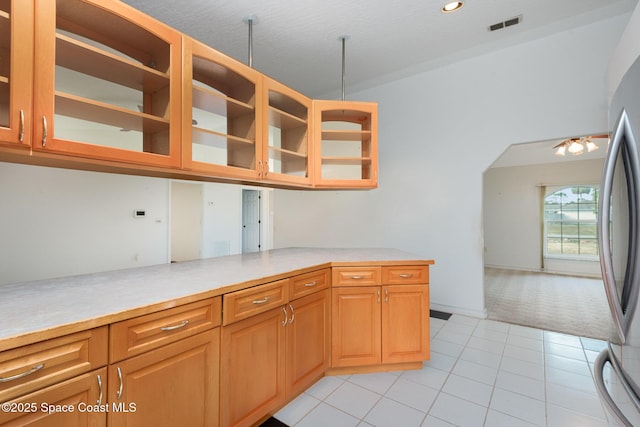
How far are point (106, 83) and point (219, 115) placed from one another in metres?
0.62

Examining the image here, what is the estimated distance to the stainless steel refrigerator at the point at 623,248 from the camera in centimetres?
85

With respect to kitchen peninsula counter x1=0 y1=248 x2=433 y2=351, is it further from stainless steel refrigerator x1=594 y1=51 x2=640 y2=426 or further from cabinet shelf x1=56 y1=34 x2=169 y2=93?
stainless steel refrigerator x1=594 y1=51 x2=640 y2=426

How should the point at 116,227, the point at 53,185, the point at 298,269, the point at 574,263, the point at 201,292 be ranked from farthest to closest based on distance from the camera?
1. the point at 574,263
2. the point at 116,227
3. the point at 53,185
4. the point at 298,269
5. the point at 201,292

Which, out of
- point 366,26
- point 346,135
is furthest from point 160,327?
point 366,26

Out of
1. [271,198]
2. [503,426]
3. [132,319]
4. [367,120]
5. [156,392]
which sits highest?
[367,120]

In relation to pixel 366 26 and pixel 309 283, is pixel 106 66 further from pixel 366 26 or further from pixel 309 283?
pixel 366 26

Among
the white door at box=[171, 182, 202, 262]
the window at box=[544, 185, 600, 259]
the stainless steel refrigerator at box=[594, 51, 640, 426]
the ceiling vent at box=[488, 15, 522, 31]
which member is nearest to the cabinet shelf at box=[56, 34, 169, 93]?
the stainless steel refrigerator at box=[594, 51, 640, 426]

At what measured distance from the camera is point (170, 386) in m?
1.14

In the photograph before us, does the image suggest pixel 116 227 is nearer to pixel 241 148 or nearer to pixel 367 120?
pixel 241 148

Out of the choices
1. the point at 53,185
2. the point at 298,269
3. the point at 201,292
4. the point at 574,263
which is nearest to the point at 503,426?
the point at 298,269

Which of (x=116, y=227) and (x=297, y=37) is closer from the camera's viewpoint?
(x=297, y=37)

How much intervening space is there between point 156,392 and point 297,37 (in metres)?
2.90

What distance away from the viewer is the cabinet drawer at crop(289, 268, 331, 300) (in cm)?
172

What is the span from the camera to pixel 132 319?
102 centimetres
